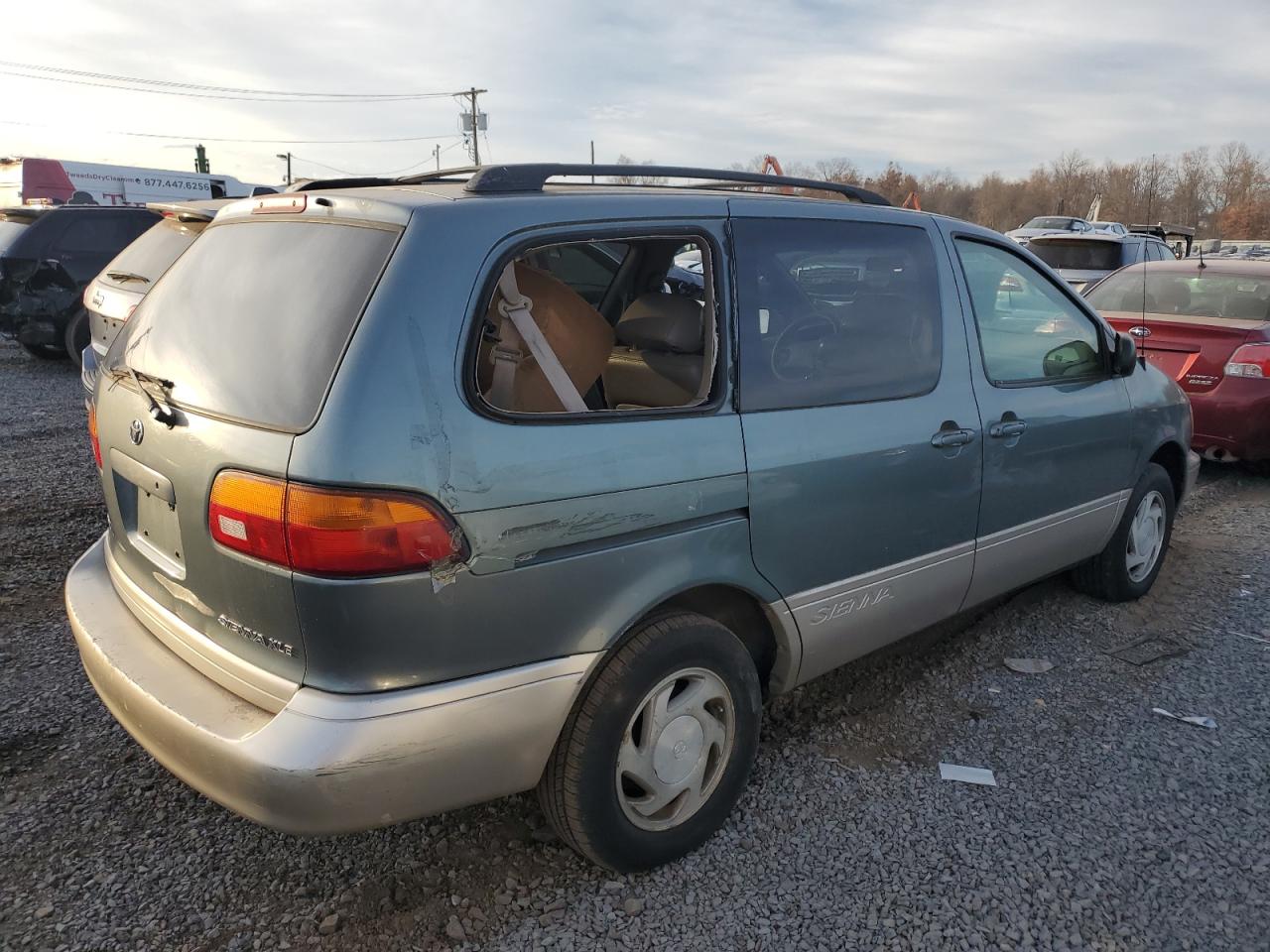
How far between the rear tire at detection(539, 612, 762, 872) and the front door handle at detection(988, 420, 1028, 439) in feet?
4.38

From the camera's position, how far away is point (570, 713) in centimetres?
226

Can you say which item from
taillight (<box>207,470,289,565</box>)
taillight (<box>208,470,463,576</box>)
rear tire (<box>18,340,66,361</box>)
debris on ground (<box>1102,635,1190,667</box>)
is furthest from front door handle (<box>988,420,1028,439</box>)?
rear tire (<box>18,340,66,361</box>)

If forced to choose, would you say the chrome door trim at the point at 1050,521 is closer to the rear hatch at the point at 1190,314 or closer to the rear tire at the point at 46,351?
the rear hatch at the point at 1190,314

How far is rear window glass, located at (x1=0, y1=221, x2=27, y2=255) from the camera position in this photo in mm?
10141

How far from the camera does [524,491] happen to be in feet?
6.70

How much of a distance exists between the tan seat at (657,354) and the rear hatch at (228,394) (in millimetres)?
1009

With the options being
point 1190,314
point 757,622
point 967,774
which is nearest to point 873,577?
point 757,622

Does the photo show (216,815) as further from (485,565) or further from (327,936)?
(485,565)

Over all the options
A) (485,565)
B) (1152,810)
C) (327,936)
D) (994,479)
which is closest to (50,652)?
(327,936)

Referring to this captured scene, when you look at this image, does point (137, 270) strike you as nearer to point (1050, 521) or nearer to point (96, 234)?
point (96, 234)

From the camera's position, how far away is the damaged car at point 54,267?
397 inches

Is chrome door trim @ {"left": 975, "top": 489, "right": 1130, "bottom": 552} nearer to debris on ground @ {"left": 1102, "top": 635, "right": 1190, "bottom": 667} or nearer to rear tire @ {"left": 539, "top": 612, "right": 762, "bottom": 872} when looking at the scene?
debris on ground @ {"left": 1102, "top": 635, "right": 1190, "bottom": 667}

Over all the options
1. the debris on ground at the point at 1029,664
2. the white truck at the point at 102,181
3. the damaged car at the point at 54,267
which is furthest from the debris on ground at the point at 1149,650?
the white truck at the point at 102,181

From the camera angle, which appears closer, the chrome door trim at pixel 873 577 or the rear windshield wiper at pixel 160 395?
the rear windshield wiper at pixel 160 395
